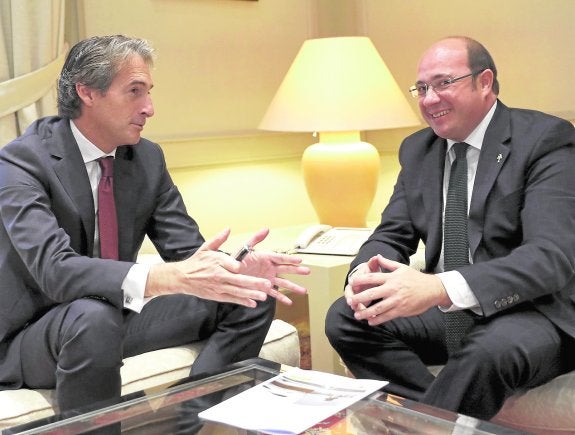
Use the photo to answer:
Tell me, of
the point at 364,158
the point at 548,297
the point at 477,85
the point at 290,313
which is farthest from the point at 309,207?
the point at 548,297

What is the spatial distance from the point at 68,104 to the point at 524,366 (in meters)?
1.39

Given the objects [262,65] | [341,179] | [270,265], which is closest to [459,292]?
[270,265]

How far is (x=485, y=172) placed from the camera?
2.19 meters

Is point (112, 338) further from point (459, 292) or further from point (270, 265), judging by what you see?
point (459, 292)

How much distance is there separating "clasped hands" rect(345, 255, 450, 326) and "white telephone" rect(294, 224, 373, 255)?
2.74 ft

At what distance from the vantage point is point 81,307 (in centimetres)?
193

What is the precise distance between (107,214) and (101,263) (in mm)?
256

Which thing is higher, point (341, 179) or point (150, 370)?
point (341, 179)

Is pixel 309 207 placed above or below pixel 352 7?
below

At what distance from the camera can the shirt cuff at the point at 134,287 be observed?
77.4 inches

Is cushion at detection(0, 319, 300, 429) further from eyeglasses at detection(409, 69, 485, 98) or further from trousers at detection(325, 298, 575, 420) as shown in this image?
eyeglasses at detection(409, 69, 485, 98)

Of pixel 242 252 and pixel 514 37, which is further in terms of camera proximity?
pixel 514 37

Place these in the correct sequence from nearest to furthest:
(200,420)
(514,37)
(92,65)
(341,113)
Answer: (200,420) → (92,65) → (341,113) → (514,37)

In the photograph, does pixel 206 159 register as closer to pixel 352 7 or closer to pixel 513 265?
pixel 352 7
